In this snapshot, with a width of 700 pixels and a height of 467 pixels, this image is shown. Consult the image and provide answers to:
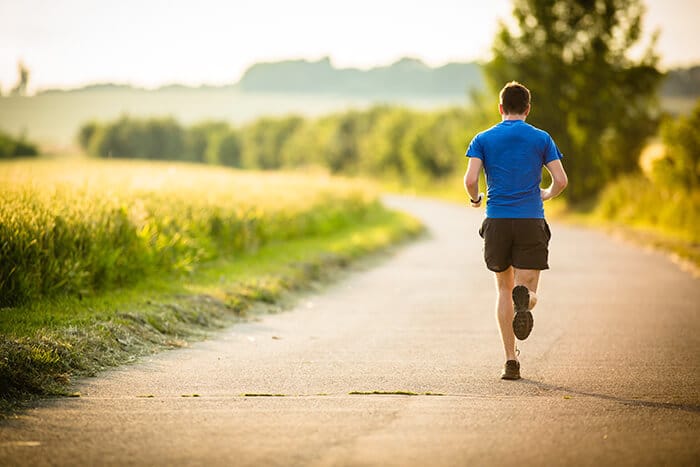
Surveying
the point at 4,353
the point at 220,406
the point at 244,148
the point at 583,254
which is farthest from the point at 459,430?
the point at 244,148

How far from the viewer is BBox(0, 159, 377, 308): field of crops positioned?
10.0 meters

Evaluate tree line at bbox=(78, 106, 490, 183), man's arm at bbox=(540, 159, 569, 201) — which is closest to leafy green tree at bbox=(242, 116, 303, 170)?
tree line at bbox=(78, 106, 490, 183)

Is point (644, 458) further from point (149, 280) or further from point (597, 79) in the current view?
point (597, 79)

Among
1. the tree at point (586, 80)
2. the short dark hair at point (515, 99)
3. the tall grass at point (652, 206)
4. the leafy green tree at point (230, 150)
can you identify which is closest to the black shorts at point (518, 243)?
the short dark hair at point (515, 99)

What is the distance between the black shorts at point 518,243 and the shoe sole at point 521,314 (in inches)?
9.9

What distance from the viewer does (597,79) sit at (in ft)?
122

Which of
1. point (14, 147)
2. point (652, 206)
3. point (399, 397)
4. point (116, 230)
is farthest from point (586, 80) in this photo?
point (14, 147)

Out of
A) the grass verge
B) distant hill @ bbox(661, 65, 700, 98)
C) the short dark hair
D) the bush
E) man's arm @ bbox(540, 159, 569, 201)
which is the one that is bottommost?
the grass verge

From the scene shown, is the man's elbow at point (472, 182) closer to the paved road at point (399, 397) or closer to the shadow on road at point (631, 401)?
the paved road at point (399, 397)

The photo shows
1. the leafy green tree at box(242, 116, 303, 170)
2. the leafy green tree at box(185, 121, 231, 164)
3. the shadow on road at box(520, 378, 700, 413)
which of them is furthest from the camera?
the leafy green tree at box(185, 121, 231, 164)

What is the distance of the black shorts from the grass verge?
3585 millimetres

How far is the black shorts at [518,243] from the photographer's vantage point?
286 inches

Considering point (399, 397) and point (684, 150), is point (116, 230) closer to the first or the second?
point (399, 397)

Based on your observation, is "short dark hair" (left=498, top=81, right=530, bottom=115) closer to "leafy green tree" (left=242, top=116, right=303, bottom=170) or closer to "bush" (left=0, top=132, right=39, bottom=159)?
"bush" (left=0, top=132, right=39, bottom=159)
